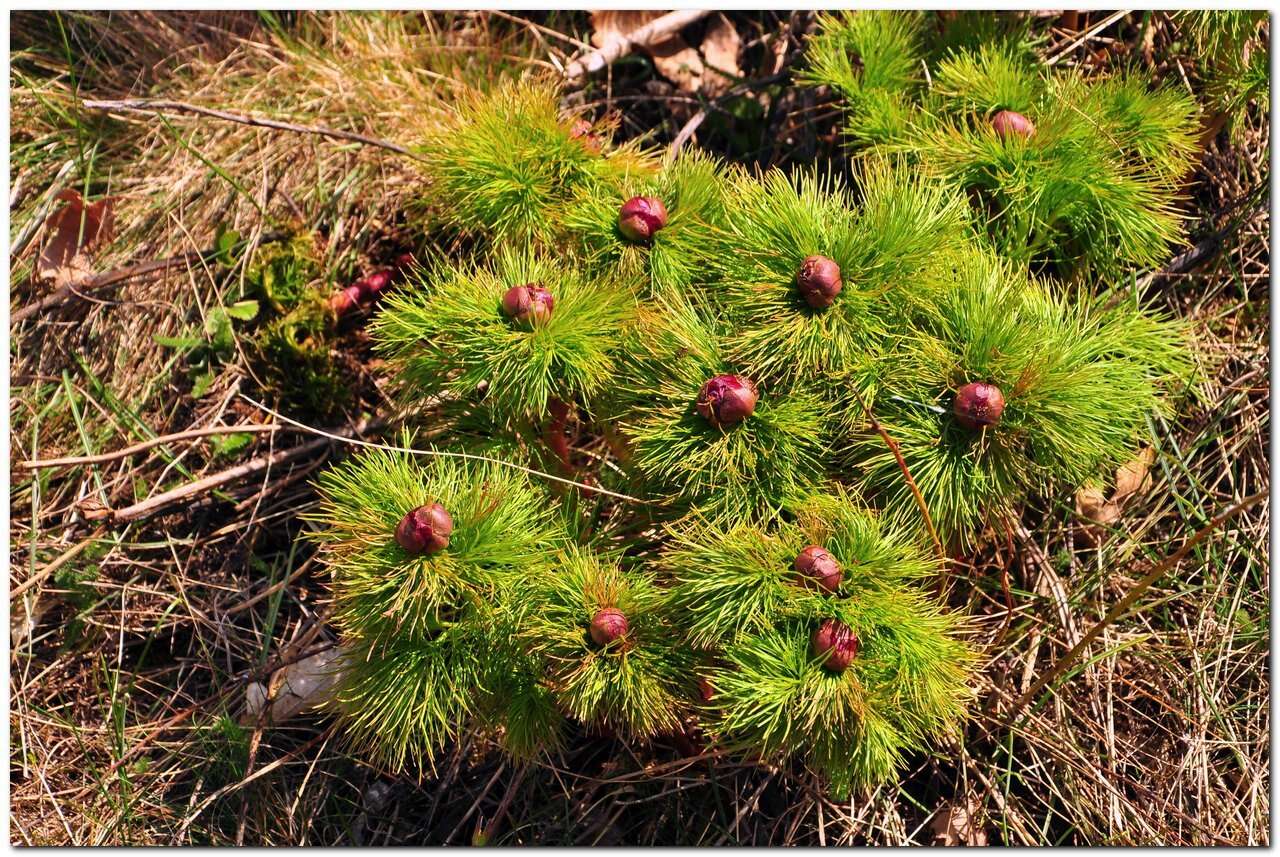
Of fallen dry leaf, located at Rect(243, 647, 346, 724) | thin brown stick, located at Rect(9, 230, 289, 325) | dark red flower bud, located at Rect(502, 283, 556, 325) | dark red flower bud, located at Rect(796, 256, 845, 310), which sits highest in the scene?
dark red flower bud, located at Rect(796, 256, 845, 310)

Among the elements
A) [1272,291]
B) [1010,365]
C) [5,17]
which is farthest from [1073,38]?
[5,17]

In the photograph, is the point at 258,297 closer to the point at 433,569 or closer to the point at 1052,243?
the point at 433,569

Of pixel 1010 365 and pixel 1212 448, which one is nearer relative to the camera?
pixel 1010 365

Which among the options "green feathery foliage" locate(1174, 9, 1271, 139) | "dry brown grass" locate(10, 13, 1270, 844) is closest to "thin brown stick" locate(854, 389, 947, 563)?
"dry brown grass" locate(10, 13, 1270, 844)

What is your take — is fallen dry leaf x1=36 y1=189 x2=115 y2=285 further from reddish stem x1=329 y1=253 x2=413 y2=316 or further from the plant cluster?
the plant cluster

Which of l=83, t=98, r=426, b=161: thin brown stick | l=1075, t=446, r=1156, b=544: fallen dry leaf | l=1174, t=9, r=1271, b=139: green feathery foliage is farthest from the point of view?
l=83, t=98, r=426, b=161: thin brown stick

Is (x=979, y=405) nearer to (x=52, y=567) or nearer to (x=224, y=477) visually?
(x=224, y=477)
